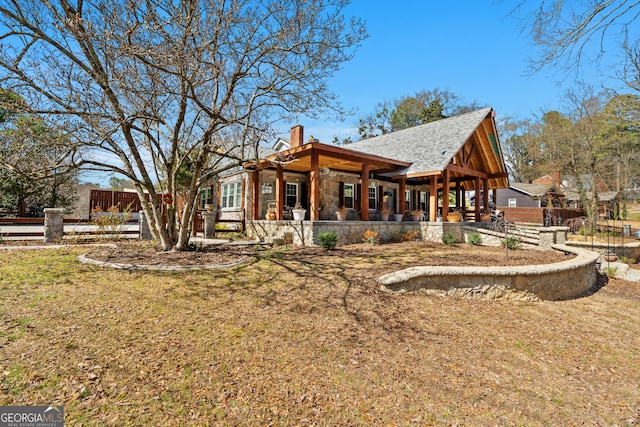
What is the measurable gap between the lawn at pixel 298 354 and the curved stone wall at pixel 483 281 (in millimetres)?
246

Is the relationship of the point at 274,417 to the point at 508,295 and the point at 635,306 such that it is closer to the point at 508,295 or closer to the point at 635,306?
the point at 508,295

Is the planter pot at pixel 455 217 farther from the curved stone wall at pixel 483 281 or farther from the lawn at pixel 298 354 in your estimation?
the lawn at pixel 298 354

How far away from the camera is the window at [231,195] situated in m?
14.8

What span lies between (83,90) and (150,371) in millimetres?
6086

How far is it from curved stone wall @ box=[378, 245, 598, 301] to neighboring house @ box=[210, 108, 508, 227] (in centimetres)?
533

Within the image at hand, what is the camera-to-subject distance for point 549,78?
19.7 ft

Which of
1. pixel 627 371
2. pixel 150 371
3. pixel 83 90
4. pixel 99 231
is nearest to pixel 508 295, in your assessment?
pixel 627 371

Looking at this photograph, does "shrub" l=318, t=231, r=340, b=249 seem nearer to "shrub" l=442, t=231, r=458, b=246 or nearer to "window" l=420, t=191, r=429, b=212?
"shrub" l=442, t=231, r=458, b=246

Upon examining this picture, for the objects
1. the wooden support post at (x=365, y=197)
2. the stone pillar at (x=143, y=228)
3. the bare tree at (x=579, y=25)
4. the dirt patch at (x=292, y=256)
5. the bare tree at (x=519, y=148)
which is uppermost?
the bare tree at (x=519, y=148)

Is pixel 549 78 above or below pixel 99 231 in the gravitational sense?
above

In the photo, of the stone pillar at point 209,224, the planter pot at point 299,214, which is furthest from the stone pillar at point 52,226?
the planter pot at point 299,214

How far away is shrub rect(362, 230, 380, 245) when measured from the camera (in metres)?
11.1

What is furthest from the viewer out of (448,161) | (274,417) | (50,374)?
(448,161)

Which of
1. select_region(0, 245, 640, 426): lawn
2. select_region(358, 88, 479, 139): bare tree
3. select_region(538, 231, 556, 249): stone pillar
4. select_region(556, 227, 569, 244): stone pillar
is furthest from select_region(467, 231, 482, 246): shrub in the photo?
select_region(358, 88, 479, 139): bare tree
